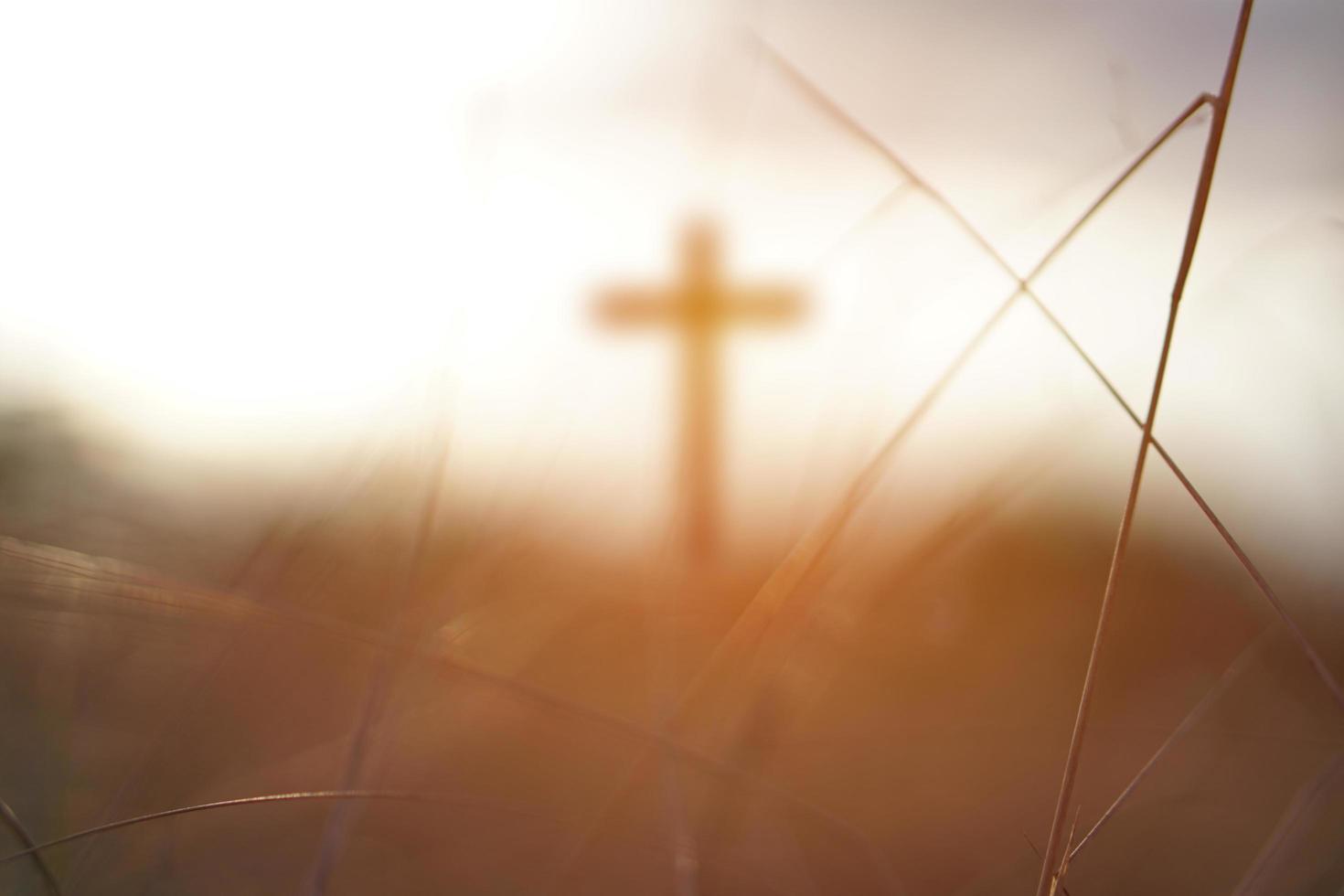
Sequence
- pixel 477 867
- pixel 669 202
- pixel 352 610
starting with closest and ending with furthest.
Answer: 1. pixel 477 867
2. pixel 352 610
3. pixel 669 202

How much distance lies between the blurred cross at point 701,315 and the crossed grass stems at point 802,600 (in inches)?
4.9

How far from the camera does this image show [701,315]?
0.67 meters

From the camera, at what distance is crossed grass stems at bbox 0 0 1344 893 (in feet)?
1.20

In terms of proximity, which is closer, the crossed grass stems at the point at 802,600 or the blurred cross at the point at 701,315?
the crossed grass stems at the point at 802,600

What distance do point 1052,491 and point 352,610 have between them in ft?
1.60

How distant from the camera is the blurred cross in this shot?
25.7 inches

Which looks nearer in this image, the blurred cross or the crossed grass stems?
the crossed grass stems

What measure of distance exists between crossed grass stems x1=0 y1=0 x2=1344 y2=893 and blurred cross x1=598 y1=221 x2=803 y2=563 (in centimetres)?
12

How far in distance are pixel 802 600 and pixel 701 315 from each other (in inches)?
9.7

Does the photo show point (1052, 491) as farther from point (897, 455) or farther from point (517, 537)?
point (517, 537)

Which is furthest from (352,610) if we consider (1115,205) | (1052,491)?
(1115,205)

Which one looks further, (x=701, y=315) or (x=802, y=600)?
(x=701, y=315)

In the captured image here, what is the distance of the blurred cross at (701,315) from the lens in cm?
65

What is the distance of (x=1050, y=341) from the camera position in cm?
65
